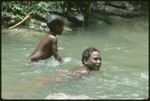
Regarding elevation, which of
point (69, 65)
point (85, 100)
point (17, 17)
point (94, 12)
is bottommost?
point (94, 12)

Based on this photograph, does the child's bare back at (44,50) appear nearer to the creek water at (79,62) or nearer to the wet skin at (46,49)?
the wet skin at (46,49)

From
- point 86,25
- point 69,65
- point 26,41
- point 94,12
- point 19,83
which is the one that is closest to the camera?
point 19,83

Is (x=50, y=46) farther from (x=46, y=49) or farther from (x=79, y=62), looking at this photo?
(x=79, y=62)

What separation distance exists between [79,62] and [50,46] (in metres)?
0.89

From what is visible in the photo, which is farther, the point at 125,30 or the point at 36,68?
the point at 125,30

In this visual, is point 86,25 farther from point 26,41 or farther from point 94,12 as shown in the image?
point 26,41

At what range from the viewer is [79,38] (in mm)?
12969

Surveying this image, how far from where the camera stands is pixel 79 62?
9.47 meters

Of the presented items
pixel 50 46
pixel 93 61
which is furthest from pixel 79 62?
pixel 93 61

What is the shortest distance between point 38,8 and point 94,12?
373 centimetres

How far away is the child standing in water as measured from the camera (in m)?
8.82

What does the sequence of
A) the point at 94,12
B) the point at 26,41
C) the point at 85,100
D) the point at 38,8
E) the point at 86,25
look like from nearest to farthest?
the point at 85,100 → the point at 26,41 → the point at 38,8 → the point at 86,25 → the point at 94,12

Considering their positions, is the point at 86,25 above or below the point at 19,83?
below

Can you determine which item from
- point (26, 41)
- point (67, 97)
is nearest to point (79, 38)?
point (26, 41)
